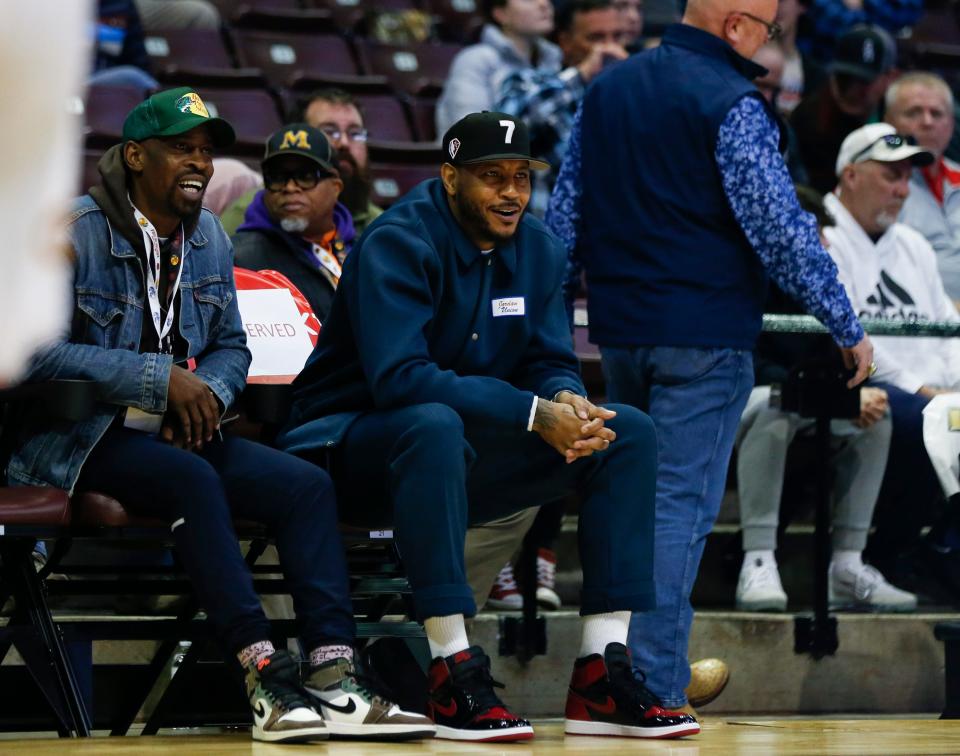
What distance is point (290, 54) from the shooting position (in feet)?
28.7

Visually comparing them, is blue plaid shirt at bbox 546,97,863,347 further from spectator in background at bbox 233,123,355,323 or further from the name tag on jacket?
spectator in background at bbox 233,123,355,323

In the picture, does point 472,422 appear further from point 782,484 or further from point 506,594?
point 782,484

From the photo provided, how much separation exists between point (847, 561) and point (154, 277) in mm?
2488

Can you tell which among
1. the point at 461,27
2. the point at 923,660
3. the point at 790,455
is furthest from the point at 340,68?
the point at 923,660

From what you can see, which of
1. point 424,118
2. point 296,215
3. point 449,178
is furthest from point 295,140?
point 424,118

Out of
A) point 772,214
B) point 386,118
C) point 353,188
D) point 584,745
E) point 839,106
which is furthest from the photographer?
point 386,118

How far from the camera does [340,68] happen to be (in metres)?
8.76

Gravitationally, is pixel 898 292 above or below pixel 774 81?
below

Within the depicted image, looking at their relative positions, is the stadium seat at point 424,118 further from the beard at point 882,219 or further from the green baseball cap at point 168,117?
the green baseball cap at point 168,117

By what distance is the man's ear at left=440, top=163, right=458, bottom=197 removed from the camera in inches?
149

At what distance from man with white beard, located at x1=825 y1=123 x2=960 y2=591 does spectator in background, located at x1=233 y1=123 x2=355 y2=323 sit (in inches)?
Result: 68.3

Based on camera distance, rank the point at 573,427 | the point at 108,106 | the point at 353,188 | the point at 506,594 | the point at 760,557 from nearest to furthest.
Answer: the point at 573,427
the point at 506,594
the point at 760,557
the point at 353,188
the point at 108,106

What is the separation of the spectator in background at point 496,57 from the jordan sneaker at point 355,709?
14.0ft

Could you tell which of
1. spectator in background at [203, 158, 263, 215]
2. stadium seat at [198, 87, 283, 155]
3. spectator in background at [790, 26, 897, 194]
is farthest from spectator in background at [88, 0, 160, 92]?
spectator in background at [790, 26, 897, 194]
